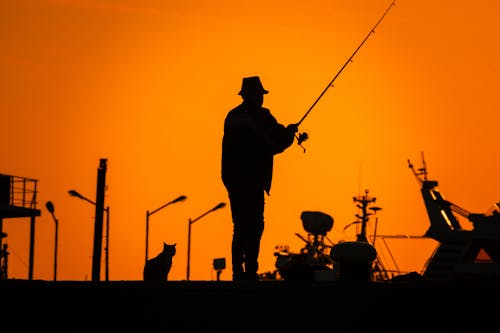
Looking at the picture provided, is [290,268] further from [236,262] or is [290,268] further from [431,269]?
[431,269]

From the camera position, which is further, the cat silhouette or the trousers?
the cat silhouette

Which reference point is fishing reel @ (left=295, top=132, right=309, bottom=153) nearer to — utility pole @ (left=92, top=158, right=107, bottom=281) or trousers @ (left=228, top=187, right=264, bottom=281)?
trousers @ (left=228, top=187, right=264, bottom=281)

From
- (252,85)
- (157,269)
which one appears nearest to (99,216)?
(157,269)

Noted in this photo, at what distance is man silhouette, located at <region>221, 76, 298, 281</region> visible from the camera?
945 inches

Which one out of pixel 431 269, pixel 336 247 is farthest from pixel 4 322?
pixel 431 269

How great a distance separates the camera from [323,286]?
781 inches

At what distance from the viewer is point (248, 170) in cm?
2406

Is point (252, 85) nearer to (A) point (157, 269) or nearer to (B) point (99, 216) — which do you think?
(A) point (157, 269)

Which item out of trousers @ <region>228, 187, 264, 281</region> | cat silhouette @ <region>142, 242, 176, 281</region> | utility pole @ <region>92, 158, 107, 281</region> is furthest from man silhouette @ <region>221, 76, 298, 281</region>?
utility pole @ <region>92, 158, 107, 281</region>

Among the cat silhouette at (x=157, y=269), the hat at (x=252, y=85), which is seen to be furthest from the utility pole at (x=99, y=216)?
the hat at (x=252, y=85)

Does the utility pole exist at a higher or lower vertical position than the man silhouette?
higher

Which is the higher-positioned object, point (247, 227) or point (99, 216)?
point (99, 216)

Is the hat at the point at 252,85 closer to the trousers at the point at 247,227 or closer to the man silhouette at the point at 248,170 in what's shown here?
the man silhouette at the point at 248,170

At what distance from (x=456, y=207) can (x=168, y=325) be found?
7507 centimetres
